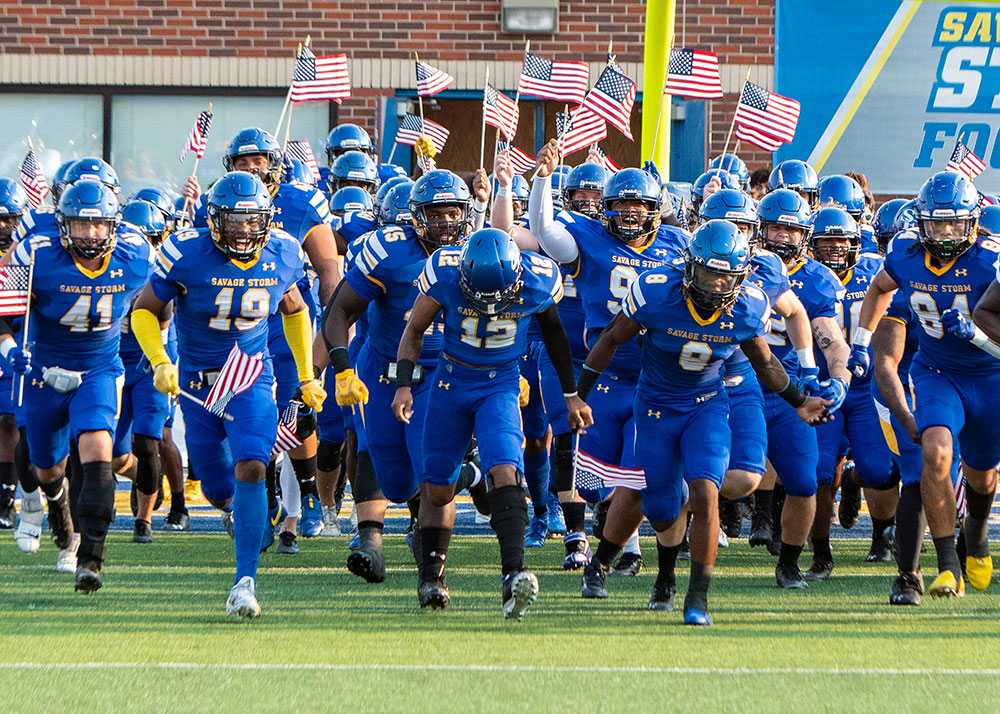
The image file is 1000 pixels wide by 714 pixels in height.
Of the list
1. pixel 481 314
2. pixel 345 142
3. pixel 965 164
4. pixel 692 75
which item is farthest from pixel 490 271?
pixel 965 164

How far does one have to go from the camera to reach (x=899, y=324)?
7.18 m

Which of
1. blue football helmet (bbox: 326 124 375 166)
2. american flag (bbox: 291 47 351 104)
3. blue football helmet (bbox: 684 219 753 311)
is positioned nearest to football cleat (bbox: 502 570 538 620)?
blue football helmet (bbox: 684 219 753 311)

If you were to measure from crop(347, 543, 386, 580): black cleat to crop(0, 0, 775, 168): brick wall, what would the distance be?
9700 mm

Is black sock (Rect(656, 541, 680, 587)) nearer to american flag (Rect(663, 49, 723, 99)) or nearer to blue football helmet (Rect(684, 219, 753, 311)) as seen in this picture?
blue football helmet (Rect(684, 219, 753, 311))

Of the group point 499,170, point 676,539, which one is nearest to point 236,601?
point 676,539

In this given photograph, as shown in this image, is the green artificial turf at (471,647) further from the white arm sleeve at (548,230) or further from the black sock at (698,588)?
the white arm sleeve at (548,230)

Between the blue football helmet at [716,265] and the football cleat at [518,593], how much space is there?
131 cm

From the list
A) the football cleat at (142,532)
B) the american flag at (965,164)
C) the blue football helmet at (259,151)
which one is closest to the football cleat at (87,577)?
the football cleat at (142,532)

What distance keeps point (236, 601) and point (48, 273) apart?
2.11 metres

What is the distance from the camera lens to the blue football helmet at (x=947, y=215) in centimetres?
679

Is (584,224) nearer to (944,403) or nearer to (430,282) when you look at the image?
(430,282)

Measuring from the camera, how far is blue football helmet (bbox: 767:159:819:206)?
9.48m

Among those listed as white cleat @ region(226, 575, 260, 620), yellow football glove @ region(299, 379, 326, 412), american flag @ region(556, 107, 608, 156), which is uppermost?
american flag @ region(556, 107, 608, 156)

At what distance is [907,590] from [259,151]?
406cm
